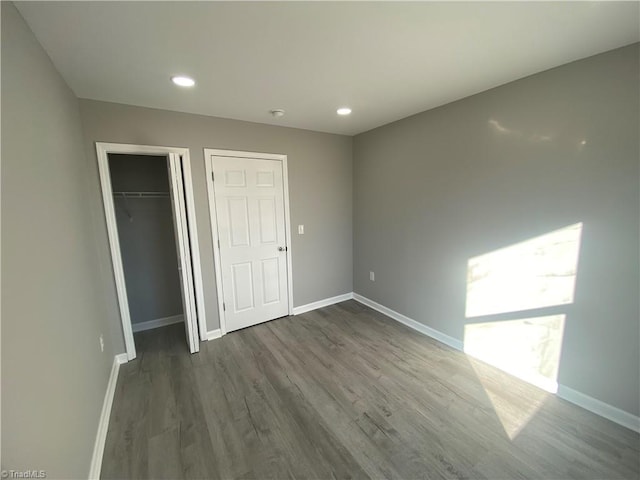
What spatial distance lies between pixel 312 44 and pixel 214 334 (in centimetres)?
286

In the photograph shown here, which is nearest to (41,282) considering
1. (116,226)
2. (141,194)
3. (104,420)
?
(104,420)

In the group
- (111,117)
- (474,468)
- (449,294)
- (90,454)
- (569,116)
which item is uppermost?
(111,117)

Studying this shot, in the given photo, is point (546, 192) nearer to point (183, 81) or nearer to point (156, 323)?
point (183, 81)

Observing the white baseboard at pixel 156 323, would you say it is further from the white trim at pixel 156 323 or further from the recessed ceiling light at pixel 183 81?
the recessed ceiling light at pixel 183 81

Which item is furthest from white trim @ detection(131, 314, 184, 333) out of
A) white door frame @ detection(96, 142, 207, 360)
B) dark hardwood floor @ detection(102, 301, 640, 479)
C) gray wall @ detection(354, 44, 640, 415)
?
gray wall @ detection(354, 44, 640, 415)

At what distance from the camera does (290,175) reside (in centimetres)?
331

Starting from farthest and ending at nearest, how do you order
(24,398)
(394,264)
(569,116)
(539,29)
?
(394,264) → (569,116) → (539,29) → (24,398)

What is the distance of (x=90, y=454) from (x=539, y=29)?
3.38m

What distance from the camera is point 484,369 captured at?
2.40m

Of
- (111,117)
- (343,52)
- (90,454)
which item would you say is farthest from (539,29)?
(90,454)

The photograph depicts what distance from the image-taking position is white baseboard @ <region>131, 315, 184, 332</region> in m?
3.24

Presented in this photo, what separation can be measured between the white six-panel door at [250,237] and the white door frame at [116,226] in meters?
0.25

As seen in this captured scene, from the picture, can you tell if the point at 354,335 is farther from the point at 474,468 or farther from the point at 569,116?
the point at 569,116

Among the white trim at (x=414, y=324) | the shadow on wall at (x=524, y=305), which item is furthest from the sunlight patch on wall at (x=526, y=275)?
the white trim at (x=414, y=324)
